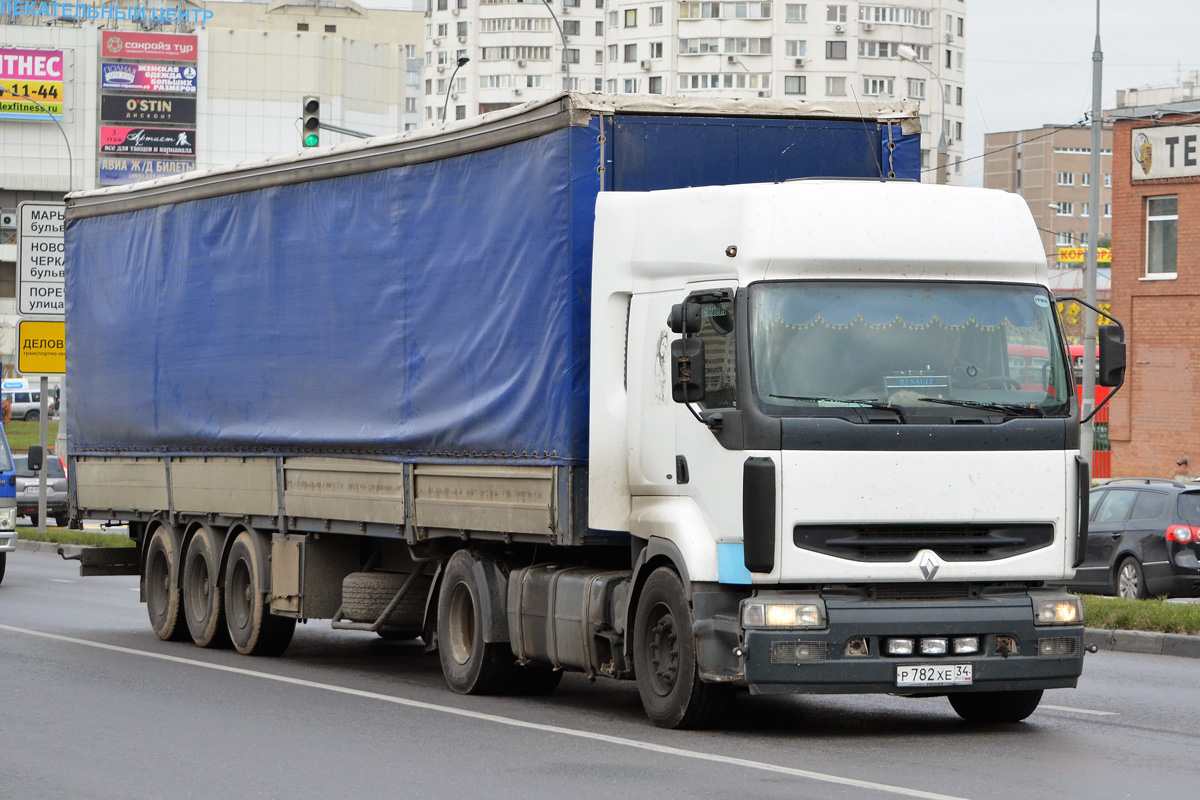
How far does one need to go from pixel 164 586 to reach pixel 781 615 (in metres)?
8.72

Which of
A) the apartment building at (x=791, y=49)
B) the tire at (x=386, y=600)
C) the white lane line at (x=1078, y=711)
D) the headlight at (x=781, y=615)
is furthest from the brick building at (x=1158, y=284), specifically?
the apartment building at (x=791, y=49)

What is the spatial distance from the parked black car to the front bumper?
1072 cm

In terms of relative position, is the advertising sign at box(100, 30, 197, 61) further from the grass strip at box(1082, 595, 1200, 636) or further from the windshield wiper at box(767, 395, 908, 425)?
the windshield wiper at box(767, 395, 908, 425)

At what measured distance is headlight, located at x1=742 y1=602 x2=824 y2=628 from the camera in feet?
34.0

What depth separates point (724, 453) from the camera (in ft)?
34.8

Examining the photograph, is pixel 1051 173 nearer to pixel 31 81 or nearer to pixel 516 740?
pixel 31 81

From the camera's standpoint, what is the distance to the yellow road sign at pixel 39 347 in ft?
102

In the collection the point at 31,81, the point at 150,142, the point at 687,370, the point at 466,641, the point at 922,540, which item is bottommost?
the point at 466,641

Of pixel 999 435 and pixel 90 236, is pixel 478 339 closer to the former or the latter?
pixel 999 435

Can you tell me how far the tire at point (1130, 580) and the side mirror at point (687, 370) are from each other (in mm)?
12527

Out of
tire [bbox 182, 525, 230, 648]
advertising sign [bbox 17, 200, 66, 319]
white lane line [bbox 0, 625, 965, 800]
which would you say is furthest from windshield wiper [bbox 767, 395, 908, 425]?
advertising sign [bbox 17, 200, 66, 319]

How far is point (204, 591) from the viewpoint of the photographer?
669 inches

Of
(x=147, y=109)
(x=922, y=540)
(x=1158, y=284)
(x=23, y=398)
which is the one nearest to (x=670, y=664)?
(x=922, y=540)

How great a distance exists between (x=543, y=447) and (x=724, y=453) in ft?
5.97
